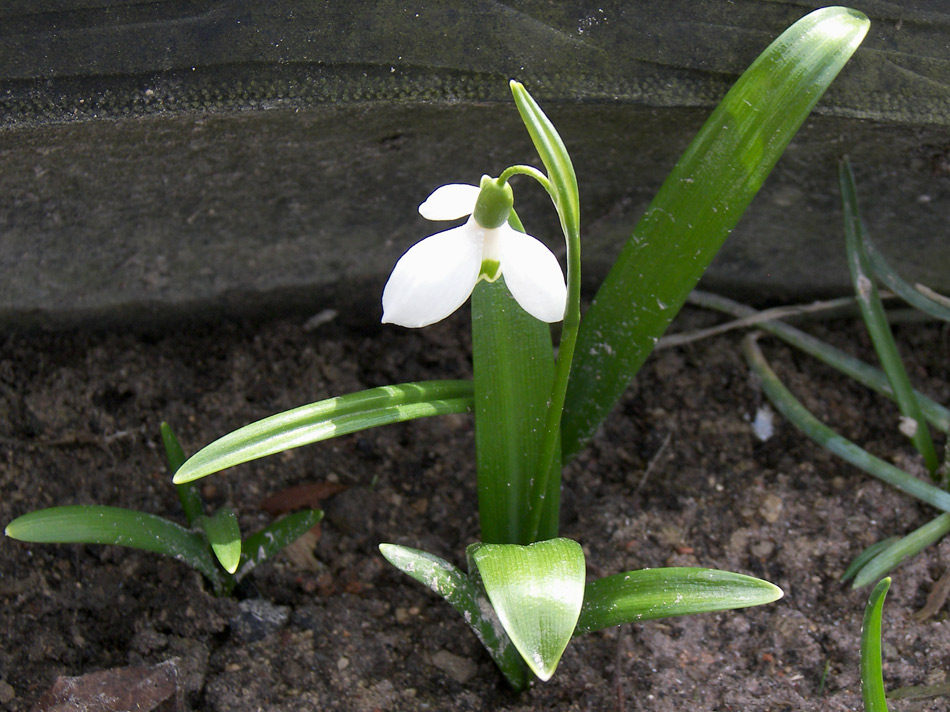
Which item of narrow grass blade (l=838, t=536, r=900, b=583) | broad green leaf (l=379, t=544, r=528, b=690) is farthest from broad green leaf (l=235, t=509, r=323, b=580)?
narrow grass blade (l=838, t=536, r=900, b=583)

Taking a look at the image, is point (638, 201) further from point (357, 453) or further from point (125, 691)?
point (125, 691)

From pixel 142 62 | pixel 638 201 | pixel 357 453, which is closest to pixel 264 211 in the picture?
pixel 142 62

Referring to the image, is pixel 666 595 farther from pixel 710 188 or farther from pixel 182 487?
pixel 182 487

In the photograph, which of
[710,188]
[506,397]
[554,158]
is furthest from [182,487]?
[710,188]

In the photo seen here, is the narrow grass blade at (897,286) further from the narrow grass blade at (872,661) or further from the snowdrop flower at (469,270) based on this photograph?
the snowdrop flower at (469,270)

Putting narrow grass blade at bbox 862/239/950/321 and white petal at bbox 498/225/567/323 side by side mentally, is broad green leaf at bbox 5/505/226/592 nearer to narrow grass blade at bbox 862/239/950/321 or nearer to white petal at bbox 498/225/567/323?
white petal at bbox 498/225/567/323

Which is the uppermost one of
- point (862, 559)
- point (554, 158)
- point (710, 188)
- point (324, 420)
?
point (554, 158)
